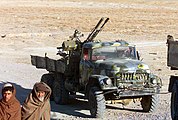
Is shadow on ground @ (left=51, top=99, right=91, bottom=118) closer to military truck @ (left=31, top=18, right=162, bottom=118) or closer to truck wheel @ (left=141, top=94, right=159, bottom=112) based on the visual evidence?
military truck @ (left=31, top=18, right=162, bottom=118)

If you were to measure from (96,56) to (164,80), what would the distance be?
19.6 ft

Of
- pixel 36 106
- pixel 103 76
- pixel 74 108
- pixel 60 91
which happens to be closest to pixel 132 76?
pixel 103 76

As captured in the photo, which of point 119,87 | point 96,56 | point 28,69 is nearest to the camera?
point 119,87

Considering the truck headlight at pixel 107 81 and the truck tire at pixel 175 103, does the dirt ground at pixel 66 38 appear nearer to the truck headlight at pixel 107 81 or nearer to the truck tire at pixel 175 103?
the truck headlight at pixel 107 81

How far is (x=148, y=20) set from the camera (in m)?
52.8

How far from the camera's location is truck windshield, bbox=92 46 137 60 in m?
14.4

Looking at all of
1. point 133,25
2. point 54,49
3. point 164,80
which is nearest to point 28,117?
point 164,80

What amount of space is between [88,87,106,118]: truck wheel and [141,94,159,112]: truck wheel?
1.43m

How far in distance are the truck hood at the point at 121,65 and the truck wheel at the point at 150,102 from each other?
731 mm

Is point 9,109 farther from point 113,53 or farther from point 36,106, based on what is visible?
point 113,53

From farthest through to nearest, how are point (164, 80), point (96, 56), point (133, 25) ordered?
point (133, 25)
point (164, 80)
point (96, 56)

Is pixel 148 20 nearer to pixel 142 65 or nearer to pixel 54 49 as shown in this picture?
pixel 54 49

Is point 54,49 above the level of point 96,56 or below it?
below

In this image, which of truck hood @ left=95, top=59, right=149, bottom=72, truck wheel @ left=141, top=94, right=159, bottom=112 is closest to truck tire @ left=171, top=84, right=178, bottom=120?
truck hood @ left=95, top=59, right=149, bottom=72
